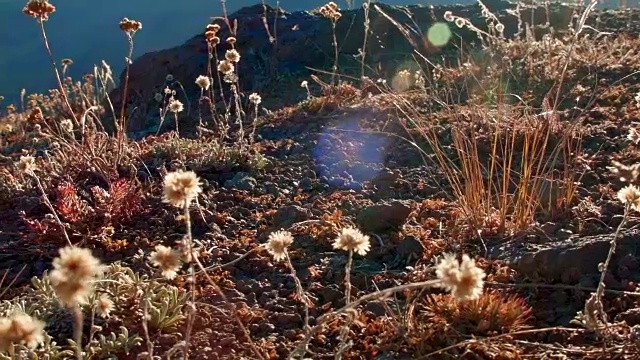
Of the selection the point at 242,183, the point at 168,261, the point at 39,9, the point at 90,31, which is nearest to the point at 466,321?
the point at 168,261

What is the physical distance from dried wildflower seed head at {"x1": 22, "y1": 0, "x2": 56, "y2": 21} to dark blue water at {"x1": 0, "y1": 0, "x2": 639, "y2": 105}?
138ft

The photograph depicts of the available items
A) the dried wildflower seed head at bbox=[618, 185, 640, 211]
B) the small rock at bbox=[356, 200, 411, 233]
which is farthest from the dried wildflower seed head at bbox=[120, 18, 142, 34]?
the dried wildflower seed head at bbox=[618, 185, 640, 211]

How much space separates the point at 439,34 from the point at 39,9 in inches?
276

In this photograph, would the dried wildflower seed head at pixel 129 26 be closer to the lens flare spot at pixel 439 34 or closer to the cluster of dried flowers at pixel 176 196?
the cluster of dried flowers at pixel 176 196

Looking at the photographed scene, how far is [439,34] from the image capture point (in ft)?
33.1

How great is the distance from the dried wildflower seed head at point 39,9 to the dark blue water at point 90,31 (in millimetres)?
42088

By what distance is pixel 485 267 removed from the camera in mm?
3113

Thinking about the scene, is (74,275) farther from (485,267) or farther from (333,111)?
(333,111)

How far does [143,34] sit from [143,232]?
56.8 meters

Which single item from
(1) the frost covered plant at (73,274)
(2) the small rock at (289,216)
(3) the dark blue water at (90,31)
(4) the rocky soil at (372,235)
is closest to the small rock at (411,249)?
(4) the rocky soil at (372,235)

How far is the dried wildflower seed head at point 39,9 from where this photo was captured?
4.01 m

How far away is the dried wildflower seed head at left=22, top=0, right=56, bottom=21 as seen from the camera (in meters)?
4.01

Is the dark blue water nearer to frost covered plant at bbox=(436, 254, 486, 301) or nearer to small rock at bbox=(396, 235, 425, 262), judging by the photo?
small rock at bbox=(396, 235, 425, 262)

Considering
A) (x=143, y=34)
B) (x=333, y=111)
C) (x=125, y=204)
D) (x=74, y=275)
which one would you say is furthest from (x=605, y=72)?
(x=143, y=34)
